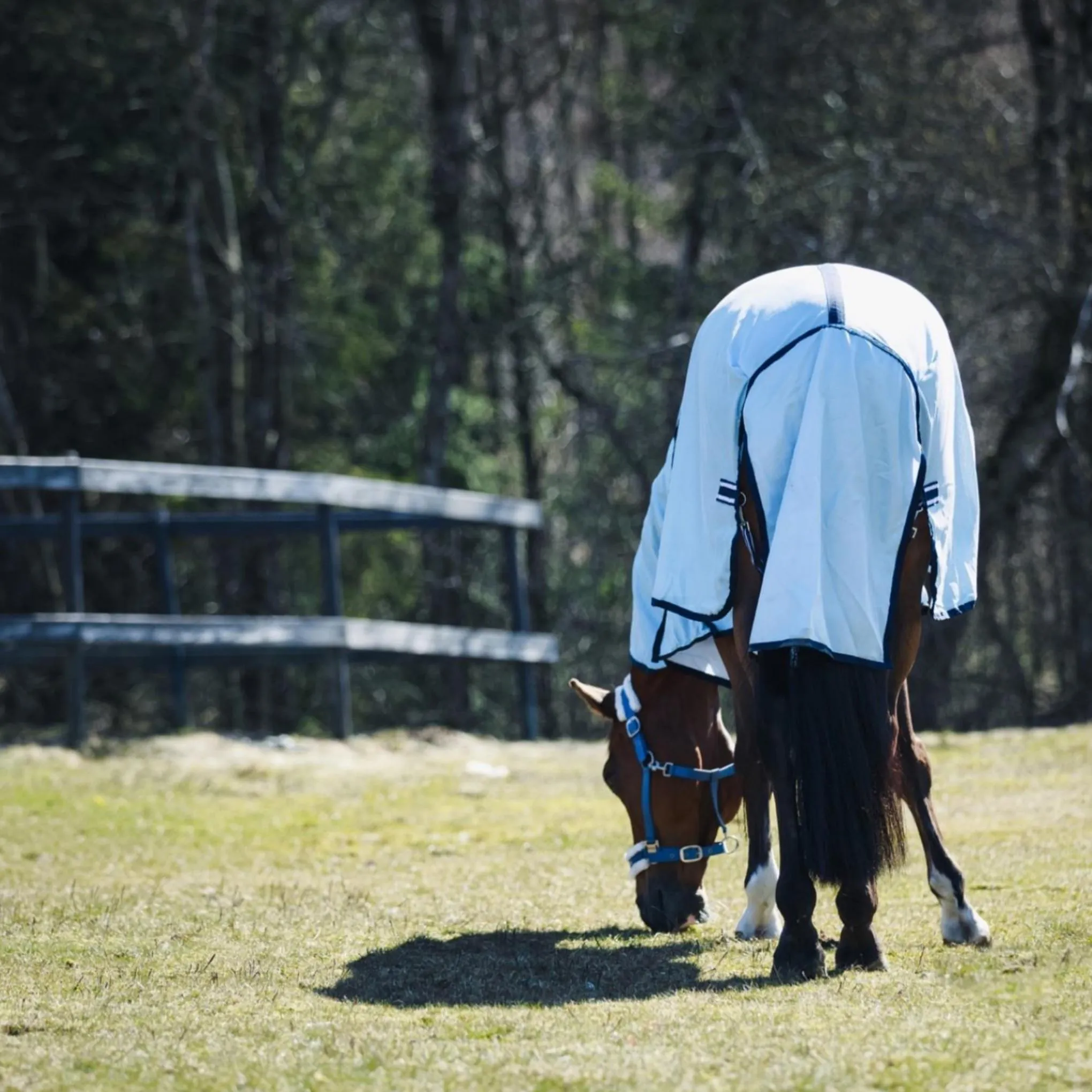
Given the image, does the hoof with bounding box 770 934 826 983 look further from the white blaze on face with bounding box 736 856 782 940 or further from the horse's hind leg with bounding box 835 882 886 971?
the white blaze on face with bounding box 736 856 782 940

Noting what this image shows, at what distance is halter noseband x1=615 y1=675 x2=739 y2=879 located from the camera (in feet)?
17.5

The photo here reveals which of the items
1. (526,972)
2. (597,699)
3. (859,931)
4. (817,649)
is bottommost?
(526,972)

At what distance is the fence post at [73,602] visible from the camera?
10141 millimetres

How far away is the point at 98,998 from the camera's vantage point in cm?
432

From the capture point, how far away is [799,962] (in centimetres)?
440

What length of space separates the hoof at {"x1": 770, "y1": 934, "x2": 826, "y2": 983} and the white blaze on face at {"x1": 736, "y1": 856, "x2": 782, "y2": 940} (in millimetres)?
593

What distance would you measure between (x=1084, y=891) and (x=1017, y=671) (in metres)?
10.6

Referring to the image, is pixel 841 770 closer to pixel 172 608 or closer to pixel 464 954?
pixel 464 954

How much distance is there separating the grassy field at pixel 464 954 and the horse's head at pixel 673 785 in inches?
5.3

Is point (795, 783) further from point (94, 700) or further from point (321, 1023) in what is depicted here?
point (94, 700)

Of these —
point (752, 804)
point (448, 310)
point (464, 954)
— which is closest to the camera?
point (752, 804)

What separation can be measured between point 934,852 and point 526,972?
1217 mm

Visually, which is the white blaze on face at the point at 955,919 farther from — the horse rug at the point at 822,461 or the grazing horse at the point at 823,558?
the horse rug at the point at 822,461

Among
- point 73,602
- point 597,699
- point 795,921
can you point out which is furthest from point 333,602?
point 795,921
